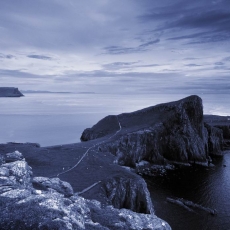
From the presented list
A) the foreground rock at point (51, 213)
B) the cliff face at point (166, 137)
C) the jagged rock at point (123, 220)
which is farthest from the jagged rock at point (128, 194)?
the cliff face at point (166, 137)

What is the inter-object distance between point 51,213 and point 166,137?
7701 cm

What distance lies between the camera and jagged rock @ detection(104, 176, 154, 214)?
44394 mm

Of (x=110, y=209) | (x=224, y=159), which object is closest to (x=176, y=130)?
(x=224, y=159)

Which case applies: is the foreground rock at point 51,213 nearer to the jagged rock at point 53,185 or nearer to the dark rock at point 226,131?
the jagged rock at point 53,185

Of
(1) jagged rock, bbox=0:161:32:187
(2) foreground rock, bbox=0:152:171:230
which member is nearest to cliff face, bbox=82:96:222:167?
(1) jagged rock, bbox=0:161:32:187

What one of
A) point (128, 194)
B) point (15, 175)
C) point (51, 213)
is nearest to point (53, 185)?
point (15, 175)

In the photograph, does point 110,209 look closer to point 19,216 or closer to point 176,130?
point 19,216

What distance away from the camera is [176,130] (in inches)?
3804

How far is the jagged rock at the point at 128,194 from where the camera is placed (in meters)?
44.4

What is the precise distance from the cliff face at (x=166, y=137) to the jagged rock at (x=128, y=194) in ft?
96.0

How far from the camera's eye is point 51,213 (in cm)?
2284

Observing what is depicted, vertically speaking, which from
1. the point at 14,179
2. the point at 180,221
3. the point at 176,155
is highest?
the point at 14,179

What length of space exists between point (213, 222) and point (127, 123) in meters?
64.3

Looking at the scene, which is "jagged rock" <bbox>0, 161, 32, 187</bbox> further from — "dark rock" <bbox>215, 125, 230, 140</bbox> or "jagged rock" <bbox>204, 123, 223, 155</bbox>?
"dark rock" <bbox>215, 125, 230, 140</bbox>
